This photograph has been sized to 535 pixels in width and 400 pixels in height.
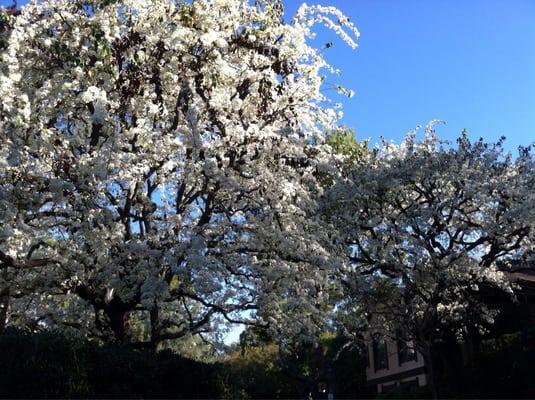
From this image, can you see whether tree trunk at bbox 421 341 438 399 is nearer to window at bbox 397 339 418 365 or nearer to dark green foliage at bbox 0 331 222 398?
dark green foliage at bbox 0 331 222 398

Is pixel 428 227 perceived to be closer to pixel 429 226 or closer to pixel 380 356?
pixel 429 226

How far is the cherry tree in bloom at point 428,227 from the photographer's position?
60.4 ft

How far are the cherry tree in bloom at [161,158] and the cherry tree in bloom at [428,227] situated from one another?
410 centimetres

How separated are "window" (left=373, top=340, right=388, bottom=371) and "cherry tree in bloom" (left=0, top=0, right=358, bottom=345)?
74.5ft

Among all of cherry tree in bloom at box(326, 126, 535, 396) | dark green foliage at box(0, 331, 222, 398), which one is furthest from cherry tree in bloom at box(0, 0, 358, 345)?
cherry tree in bloom at box(326, 126, 535, 396)

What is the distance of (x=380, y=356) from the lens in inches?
1468

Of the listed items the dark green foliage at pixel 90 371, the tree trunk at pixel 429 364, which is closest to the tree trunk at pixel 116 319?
the dark green foliage at pixel 90 371

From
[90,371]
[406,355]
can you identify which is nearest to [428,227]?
[90,371]

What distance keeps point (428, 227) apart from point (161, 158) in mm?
9667

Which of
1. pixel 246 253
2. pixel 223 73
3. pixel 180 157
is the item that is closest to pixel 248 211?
pixel 246 253

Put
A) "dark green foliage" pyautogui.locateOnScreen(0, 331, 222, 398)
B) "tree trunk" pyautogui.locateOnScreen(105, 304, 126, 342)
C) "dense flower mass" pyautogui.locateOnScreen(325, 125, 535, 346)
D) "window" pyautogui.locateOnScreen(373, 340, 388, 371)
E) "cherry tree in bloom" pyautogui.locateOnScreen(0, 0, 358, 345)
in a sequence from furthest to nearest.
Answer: "window" pyautogui.locateOnScreen(373, 340, 388, 371)
"dense flower mass" pyautogui.locateOnScreen(325, 125, 535, 346)
"tree trunk" pyautogui.locateOnScreen(105, 304, 126, 342)
"cherry tree in bloom" pyautogui.locateOnScreen(0, 0, 358, 345)
"dark green foliage" pyautogui.locateOnScreen(0, 331, 222, 398)

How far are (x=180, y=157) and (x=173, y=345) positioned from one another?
12.7m

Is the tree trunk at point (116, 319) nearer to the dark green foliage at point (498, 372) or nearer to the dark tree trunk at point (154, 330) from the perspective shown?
the dark tree trunk at point (154, 330)

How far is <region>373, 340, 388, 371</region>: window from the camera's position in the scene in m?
36.4
